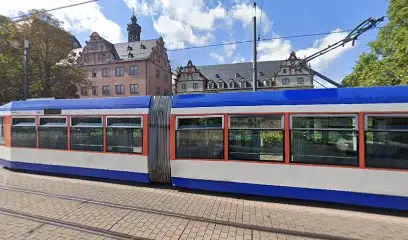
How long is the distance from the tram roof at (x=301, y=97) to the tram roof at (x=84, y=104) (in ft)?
4.37

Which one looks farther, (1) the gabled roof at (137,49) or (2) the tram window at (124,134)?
(1) the gabled roof at (137,49)

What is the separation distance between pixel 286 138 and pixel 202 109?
8.16 ft

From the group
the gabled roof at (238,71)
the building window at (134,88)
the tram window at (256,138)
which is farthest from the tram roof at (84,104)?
the gabled roof at (238,71)

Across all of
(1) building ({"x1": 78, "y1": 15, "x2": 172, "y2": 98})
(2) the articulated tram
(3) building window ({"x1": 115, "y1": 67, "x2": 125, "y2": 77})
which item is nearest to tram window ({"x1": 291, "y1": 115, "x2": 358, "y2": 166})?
(2) the articulated tram

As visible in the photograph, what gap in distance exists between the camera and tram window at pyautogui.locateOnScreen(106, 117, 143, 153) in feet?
26.7

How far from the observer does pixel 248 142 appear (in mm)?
6891

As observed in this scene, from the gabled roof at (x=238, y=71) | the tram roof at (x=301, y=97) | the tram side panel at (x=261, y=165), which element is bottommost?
the tram side panel at (x=261, y=165)

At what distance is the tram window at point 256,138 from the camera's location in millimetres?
6623

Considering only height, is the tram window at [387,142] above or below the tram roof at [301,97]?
below

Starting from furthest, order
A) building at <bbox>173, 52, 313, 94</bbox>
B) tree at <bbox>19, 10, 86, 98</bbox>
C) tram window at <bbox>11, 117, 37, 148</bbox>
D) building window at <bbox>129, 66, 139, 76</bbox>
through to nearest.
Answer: building at <bbox>173, 52, 313, 94</bbox> → building window at <bbox>129, 66, 139, 76</bbox> → tree at <bbox>19, 10, 86, 98</bbox> → tram window at <bbox>11, 117, 37, 148</bbox>

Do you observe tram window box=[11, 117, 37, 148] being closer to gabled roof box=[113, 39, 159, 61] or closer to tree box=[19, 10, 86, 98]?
tree box=[19, 10, 86, 98]

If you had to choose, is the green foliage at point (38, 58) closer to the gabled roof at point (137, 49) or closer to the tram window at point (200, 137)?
the tram window at point (200, 137)

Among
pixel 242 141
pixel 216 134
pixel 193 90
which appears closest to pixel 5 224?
pixel 216 134

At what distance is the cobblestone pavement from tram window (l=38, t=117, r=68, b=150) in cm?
218
